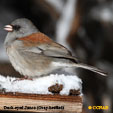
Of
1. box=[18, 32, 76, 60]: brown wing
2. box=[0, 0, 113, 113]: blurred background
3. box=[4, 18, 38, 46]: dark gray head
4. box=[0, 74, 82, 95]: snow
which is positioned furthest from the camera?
box=[0, 0, 113, 113]: blurred background

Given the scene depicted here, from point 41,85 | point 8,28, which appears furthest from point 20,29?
point 41,85

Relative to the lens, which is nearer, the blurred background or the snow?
the snow

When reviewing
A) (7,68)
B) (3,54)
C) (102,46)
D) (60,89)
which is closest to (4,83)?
(60,89)

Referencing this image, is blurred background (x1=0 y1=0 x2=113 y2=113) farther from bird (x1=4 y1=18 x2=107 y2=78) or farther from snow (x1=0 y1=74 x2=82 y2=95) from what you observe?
snow (x1=0 y1=74 x2=82 y2=95)

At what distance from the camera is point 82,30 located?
20.6 feet

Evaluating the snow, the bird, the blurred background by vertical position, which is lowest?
the snow

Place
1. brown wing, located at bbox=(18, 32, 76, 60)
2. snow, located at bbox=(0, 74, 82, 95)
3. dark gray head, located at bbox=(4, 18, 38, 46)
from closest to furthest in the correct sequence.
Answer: snow, located at bbox=(0, 74, 82, 95)
brown wing, located at bbox=(18, 32, 76, 60)
dark gray head, located at bbox=(4, 18, 38, 46)

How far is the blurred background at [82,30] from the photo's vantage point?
Result: 18.4 feet

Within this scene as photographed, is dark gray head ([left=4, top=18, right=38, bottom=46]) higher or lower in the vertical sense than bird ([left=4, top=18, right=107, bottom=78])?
higher

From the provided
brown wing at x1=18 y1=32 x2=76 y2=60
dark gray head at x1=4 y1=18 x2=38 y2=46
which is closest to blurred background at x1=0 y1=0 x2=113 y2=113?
dark gray head at x1=4 y1=18 x2=38 y2=46

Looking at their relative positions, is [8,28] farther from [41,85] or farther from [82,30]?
[82,30]

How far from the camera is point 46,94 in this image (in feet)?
8.28

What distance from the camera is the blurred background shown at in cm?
560

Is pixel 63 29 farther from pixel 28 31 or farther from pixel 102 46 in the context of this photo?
pixel 28 31
